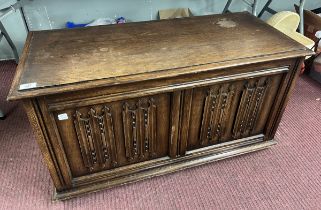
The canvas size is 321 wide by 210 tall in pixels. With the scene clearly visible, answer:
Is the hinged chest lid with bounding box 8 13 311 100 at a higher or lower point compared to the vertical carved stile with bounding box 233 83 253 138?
higher

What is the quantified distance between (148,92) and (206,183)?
583 millimetres

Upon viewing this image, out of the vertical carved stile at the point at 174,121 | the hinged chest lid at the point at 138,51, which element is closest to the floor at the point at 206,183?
the vertical carved stile at the point at 174,121

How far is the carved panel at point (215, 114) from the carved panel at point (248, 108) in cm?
6

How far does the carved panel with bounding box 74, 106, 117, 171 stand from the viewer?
1035 millimetres

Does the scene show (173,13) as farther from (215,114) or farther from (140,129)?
(140,129)

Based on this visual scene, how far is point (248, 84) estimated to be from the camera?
46.7 inches

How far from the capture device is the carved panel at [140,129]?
1073 mm

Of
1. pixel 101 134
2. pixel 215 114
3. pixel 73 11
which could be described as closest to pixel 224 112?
pixel 215 114

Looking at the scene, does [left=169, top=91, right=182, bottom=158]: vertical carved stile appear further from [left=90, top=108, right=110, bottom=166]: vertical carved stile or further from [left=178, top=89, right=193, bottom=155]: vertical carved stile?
[left=90, top=108, right=110, bottom=166]: vertical carved stile

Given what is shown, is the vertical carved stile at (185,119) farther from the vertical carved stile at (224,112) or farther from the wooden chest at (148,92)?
the vertical carved stile at (224,112)

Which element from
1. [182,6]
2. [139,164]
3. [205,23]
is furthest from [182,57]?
[182,6]

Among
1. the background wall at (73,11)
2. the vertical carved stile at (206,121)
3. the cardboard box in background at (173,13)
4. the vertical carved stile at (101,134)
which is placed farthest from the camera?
the cardboard box in background at (173,13)

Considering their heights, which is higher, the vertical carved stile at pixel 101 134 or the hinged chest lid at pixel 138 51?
the hinged chest lid at pixel 138 51

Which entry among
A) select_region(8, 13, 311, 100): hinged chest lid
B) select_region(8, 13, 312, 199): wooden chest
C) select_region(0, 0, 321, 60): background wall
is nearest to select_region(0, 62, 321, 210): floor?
select_region(8, 13, 312, 199): wooden chest
